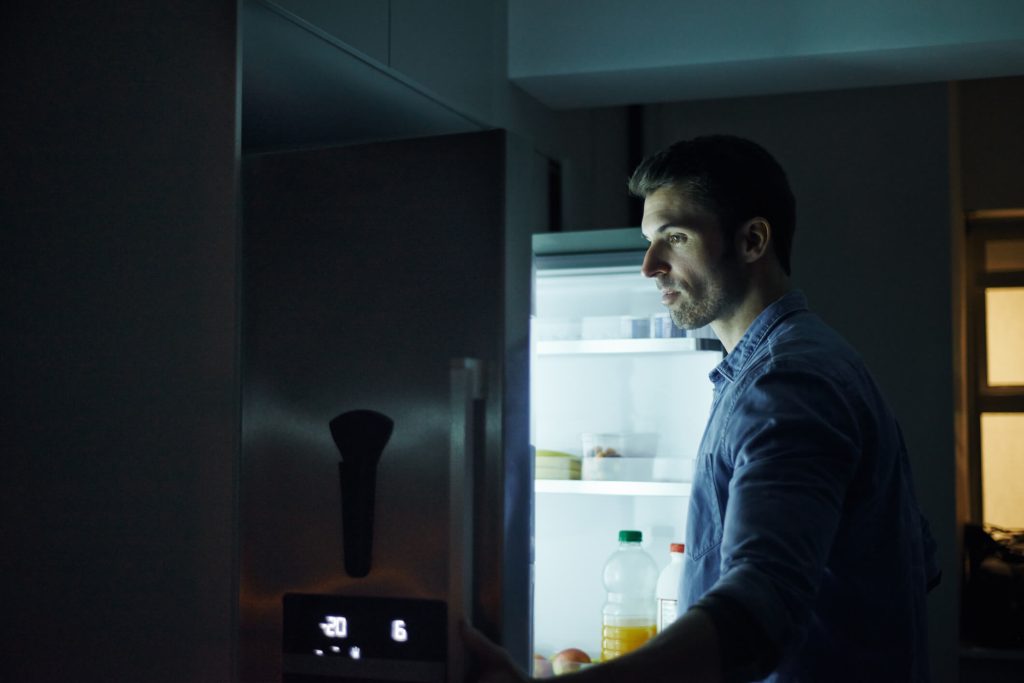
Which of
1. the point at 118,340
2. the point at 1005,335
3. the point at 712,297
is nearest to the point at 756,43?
the point at 712,297

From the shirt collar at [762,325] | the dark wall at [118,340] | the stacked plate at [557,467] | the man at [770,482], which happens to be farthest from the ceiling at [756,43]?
the dark wall at [118,340]

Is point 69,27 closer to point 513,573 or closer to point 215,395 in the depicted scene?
point 215,395

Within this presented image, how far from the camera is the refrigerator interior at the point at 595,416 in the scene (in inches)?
93.8

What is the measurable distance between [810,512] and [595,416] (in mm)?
1476

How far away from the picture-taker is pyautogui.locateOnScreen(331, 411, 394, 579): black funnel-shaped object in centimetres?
143

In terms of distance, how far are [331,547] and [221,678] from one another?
22cm

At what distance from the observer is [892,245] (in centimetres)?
317

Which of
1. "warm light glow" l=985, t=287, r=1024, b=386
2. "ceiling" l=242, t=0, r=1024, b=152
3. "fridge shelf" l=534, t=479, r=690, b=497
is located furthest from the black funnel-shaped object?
"warm light glow" l=985, t=287, r=1024, b=386

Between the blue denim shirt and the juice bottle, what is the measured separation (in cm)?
89

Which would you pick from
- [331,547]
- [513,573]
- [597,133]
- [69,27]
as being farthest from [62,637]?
[597,133]

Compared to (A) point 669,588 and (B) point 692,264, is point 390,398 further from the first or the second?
(A) point 669,588

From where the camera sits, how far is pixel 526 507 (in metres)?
1.44

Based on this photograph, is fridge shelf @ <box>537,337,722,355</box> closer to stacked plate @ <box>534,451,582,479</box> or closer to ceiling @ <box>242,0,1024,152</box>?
stacked plate @ <box>534,451,582,479</box>

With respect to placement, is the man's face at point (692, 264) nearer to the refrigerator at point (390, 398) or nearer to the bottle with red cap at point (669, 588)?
the refrigerator at point (390, 398)
